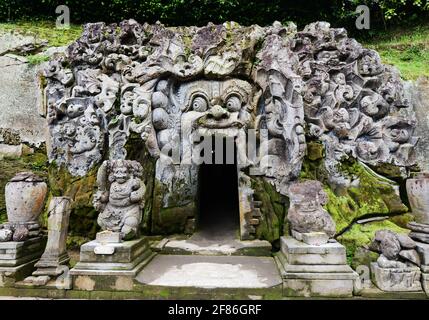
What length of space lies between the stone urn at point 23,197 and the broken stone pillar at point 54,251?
0.37 meters

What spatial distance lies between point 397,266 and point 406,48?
26.4 feet

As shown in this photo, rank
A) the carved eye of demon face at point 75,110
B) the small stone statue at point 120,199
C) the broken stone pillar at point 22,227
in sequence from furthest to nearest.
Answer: the carved eye of demon face at point 75,110, the small stone statue at point 120,199, the broken stone pillar at point 22,227

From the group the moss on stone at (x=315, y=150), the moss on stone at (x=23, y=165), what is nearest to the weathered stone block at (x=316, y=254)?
the moss on stone at (x=315, y=150)

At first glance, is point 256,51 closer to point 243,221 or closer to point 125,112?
point 125,112

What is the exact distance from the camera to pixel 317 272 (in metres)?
4.60

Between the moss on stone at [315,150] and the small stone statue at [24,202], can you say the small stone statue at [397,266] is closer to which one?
the moss on stone at [315,150]

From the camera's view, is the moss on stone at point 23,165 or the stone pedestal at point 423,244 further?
the moss on stone at point 23,165

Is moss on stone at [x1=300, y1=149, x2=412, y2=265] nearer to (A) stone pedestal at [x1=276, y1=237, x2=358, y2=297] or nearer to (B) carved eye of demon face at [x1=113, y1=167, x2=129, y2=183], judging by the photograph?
(A) stone pedestal at [x1=276, y1=237, x2=358, y2=297]

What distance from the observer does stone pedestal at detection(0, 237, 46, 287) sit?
5.02 meters

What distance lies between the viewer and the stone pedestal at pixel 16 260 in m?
5.02

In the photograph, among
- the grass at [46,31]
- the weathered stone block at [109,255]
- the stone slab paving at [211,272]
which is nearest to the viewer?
the stone slab paving at [211,272]

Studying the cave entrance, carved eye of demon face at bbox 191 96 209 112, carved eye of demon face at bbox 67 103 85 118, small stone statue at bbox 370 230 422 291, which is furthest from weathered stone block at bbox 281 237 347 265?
carved eye of demon face at bbox 67 103 85 118

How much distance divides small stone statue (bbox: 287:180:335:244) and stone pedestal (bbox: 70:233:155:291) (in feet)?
8.06

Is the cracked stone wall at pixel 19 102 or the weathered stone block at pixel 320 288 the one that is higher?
the cracked stone wall at pixel 19 102
